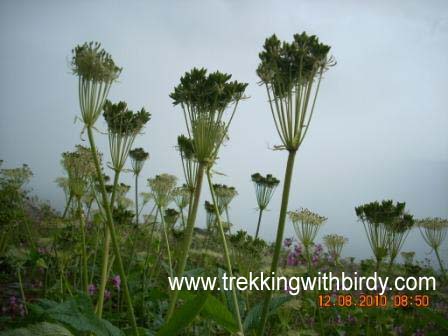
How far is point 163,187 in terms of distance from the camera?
247 inches

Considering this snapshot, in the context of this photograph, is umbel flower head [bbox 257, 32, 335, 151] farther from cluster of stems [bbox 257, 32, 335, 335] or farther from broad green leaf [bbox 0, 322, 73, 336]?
broad green leaf [bbox 0, 322, 73, 336]

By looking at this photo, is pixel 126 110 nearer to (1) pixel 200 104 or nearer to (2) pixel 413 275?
(1) pixel 200 104

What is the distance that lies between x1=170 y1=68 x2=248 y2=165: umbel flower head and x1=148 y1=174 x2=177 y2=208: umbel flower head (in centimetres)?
315

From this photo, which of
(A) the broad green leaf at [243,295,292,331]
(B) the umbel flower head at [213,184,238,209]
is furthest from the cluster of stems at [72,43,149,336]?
(B) the umbel flower head at [213,184,238,209]

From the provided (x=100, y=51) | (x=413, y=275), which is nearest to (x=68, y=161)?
(x=100, y=51)

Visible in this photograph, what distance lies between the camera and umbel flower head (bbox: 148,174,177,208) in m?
6.21

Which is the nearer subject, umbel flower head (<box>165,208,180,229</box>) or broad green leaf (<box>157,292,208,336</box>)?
broad green leaf (<box>157,292,208,336</box>)

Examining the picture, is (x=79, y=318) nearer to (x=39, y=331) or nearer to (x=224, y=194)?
(x=39, y=331)

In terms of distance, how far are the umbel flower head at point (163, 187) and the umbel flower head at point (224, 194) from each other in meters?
1.27

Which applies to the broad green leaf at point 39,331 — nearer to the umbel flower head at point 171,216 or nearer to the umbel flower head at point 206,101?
the umbel flower head at point 206,101

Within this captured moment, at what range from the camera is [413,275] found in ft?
23.8

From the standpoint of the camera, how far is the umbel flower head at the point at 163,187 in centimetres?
621
